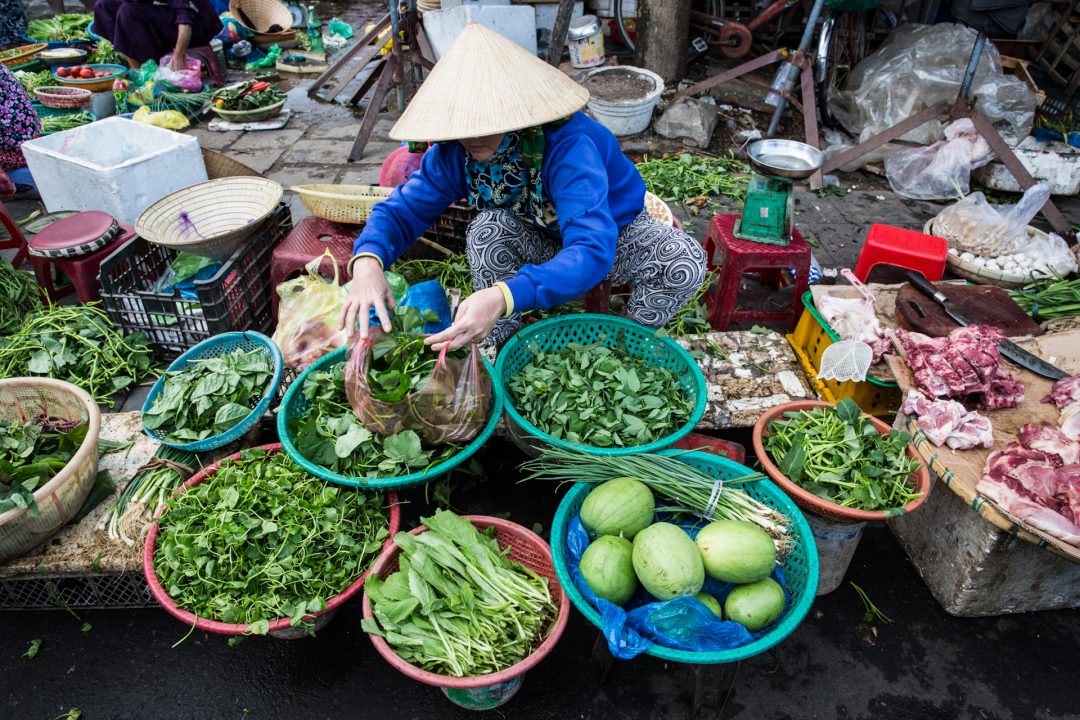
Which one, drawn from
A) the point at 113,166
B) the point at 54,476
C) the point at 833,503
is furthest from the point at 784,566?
the point at 113,166

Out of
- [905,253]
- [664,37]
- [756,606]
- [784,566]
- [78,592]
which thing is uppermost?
[664,37]

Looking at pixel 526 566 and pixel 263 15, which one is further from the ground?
pixel 263 15

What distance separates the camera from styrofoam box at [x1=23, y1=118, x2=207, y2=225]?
3.90m

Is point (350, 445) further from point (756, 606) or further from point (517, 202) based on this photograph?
point (756, 606)

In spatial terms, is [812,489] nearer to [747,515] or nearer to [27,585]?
[747,515]

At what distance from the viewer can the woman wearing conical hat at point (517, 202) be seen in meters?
2.26

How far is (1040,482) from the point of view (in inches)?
82.1

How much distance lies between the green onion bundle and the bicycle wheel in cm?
558

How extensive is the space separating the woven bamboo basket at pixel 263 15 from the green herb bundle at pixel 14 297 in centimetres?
736

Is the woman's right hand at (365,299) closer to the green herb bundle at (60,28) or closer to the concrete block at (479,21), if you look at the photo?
the concrete block at (479,21)

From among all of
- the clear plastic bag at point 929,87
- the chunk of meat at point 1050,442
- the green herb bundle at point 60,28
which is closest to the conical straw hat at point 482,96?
the chunk of meat at point 1050,442

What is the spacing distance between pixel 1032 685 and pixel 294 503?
8.96 ft

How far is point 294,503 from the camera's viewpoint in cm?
225

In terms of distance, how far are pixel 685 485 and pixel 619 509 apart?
26cm
